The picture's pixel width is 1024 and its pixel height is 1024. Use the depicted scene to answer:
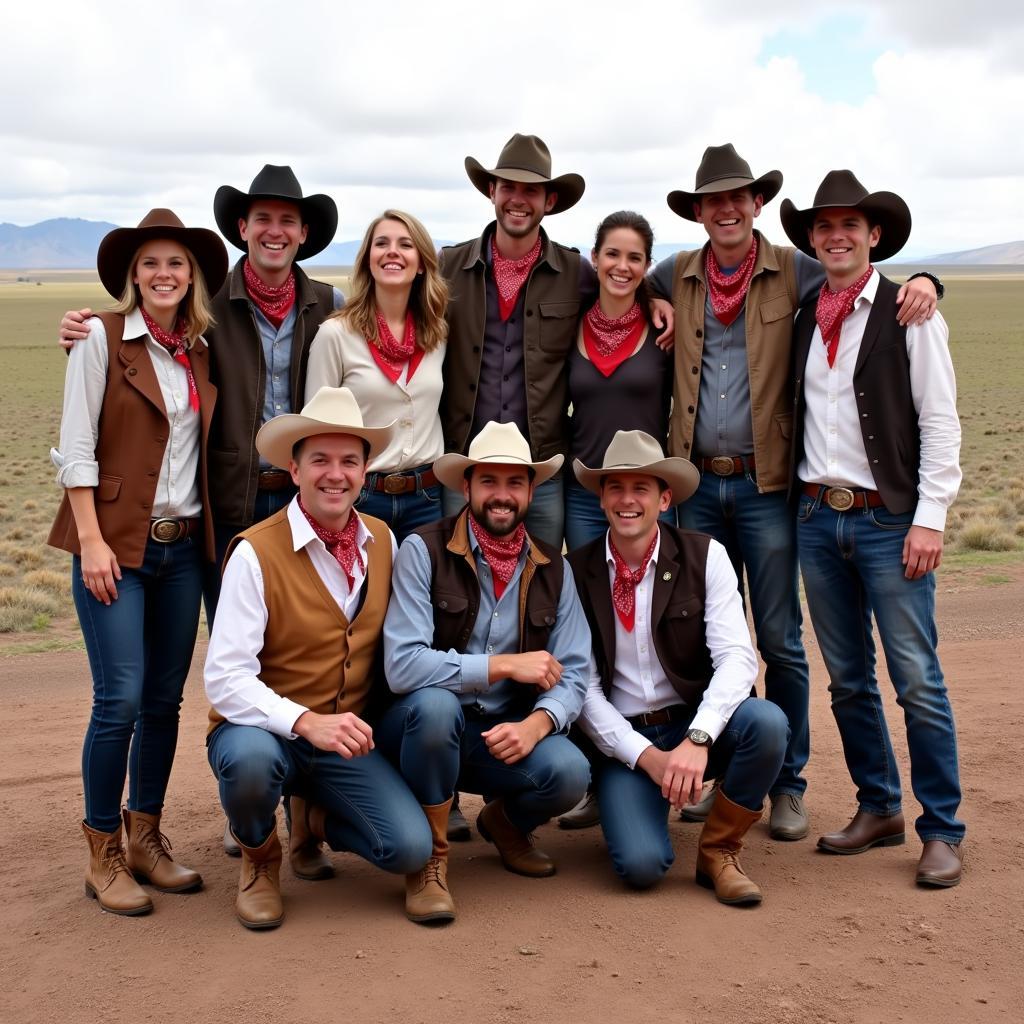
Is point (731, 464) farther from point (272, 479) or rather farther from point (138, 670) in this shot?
point (138, 670)

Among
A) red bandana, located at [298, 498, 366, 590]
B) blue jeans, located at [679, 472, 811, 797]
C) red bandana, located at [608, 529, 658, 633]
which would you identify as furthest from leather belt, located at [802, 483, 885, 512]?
red bandana, located at [298, 498, 366, 590]

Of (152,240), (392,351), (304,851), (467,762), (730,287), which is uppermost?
(152,240)

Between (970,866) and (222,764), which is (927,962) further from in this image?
(222,764)

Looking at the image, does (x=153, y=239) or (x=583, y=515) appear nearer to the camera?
(x=153, y=239)

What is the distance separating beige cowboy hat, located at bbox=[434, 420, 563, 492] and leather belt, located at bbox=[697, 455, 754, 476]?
78cm

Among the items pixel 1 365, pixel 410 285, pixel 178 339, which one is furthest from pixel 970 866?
pixel 1 365

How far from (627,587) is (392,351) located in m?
1.45

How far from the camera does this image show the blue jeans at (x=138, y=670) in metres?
4.77

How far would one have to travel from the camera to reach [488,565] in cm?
507

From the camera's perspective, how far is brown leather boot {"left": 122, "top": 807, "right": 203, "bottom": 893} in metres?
5.02

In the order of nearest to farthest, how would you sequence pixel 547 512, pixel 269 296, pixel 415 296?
pixel 269 296, pixel 415 296, pixel 547 512

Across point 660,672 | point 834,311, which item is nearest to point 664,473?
point 660,672

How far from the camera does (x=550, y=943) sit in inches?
173

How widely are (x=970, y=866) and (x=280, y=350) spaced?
11.6 feet
